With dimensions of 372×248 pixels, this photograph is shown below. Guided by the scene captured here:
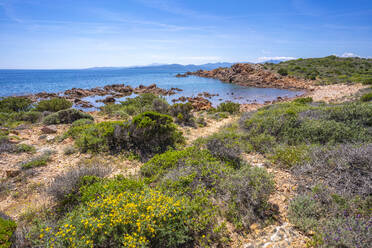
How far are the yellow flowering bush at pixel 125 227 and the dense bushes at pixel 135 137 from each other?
129 inches

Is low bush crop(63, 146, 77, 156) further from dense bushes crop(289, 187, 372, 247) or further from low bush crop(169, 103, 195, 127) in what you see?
dense bushes crop(289, 187, 372, 247)

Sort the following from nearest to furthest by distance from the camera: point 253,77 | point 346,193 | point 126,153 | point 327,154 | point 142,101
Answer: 1. point 346,193
2. point 327,154
3. point 126,153
4. point 142,101
5. point 253,77

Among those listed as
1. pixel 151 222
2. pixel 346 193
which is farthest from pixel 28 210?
pixel 346 193

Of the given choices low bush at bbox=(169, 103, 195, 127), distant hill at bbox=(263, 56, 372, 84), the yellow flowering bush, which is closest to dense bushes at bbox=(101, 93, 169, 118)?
low bush at bbox=(169, 103, 195, 127)

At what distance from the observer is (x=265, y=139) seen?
636cm

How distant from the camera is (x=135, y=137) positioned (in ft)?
21.8

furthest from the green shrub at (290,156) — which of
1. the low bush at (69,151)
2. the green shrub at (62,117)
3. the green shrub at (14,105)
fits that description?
the green shrub at (14,105)

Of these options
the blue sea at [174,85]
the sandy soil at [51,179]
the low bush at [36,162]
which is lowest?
the sandy soil at [51,179]

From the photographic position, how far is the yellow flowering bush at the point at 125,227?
2523 millimetres

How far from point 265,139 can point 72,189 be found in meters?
5.93

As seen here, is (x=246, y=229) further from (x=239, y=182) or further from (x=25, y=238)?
(x=25, y=238)

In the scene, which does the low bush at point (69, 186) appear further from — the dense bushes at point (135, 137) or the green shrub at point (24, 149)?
the green shrub at point (24, 149)

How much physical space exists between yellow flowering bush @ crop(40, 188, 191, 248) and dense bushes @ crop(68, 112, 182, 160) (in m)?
3.28

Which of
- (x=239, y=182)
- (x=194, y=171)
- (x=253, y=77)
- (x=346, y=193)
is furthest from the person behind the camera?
(x=253, y=77)
